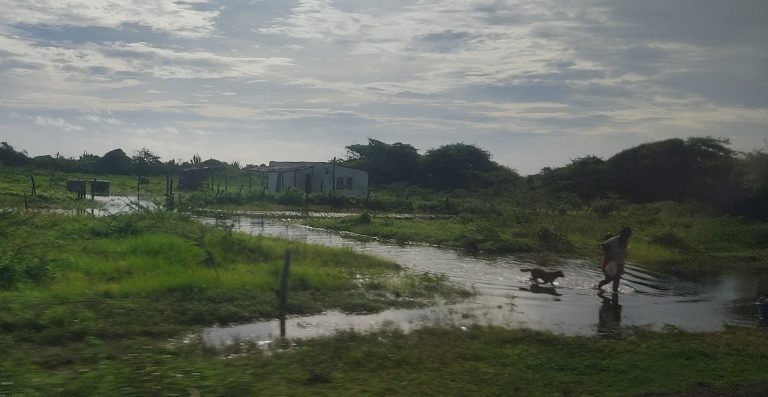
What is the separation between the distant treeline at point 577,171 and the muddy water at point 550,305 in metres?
13.6

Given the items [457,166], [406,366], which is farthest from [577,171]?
[406,366]

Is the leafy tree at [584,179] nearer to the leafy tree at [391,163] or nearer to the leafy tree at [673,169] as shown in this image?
the leafy tree at [673,169]

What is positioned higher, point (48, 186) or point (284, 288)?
point (48, 186)

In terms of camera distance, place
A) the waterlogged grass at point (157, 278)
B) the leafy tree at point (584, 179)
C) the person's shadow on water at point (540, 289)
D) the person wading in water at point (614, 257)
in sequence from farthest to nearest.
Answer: the leafy tree at point (584, 179), the person wading in water at point (614, 257), the person's shadow on water at point (540, 289), the waterlogged grass at point (157, 278)

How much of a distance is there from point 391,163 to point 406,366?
63382 millimetres

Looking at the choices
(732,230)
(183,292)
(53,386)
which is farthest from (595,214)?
(53,386)

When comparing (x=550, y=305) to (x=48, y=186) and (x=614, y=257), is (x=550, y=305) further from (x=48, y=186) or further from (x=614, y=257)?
(x=48, y=186)

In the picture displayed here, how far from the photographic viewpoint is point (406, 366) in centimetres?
919

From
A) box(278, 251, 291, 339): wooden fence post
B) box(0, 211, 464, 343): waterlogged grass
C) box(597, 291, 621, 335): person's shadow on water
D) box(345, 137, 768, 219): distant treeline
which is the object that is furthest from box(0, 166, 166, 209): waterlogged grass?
box(597, 291, 621, 335): person's shadow on water

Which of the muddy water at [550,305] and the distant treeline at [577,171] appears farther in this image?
the distant treeline at [577,171]

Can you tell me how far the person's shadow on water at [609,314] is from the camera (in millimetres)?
13062

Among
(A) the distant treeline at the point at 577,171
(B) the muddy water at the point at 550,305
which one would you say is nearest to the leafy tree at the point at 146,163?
(A) the distant treeline at the point at 577,171

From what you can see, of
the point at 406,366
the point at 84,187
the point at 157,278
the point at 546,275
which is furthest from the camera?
the point at 84,187

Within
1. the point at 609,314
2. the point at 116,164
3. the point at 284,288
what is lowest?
the point at 609,314
